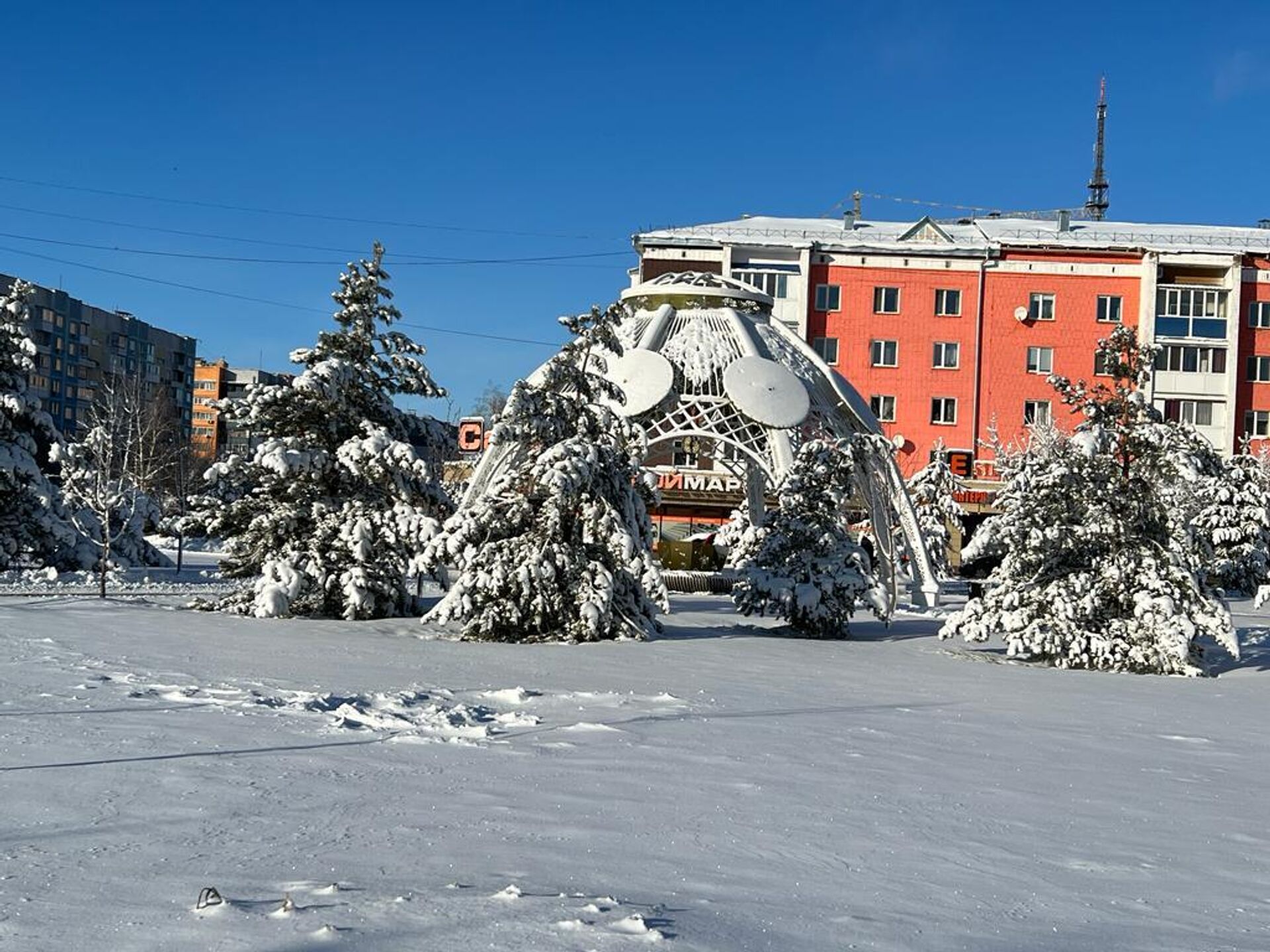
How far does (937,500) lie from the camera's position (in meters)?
42.2

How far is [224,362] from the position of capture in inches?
5605

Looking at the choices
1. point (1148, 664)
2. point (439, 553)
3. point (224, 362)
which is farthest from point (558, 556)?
point (224, 362)

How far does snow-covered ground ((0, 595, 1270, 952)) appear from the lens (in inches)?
187

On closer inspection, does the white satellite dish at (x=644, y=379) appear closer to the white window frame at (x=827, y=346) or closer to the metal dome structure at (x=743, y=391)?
the metal dome structure at (x=743, y=391)

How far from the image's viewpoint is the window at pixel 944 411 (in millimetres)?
50281

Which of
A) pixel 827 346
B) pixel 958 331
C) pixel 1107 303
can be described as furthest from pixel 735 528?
pixel 1107 303

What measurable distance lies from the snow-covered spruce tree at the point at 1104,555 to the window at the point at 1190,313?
1363 inches

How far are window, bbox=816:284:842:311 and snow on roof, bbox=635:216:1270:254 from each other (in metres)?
1.63

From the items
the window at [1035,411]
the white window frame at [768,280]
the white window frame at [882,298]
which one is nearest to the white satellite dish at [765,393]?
the white window frame at [768,280]

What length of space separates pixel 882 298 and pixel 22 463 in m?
35.7

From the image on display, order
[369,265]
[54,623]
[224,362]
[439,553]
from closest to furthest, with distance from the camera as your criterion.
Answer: [54,623]
[439,553]
[369,265]
[224,362]

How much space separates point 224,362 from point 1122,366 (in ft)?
447

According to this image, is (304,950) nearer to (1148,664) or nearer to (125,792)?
(125,792)

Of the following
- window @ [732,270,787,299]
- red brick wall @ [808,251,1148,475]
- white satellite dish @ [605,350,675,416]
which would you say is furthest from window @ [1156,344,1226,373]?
white satellite dish @ [605,350,675,416]
